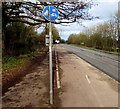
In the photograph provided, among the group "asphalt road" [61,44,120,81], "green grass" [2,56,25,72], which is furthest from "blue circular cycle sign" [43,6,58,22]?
"asphalt road" [61,44,120,81]

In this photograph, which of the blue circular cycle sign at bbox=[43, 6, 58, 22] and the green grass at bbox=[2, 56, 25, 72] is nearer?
the blue circular cycle sign at bbox=[43, 6, 58, 22]

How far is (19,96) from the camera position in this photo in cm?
385

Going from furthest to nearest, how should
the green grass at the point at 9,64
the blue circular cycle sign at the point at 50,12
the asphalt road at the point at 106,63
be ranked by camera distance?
1. the asphalt road at the point at 106,63
2. the green grass at the point at 9,64
3. the blue circular cycle sign at the point at 50,12

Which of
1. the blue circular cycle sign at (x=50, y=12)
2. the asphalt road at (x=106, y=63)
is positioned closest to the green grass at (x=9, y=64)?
the blue circular cycle sign at (x=50, y=12)

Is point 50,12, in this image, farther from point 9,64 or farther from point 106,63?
point 106,63

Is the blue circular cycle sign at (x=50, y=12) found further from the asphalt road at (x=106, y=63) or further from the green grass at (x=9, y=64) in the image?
the asphalt road at (x=106, y=63)

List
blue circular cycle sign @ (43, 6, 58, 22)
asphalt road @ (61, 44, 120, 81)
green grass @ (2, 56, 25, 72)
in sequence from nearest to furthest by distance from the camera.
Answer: blue circular cycle sign @ (43, 6, 58, 22)
green grass @ (2, 56, 25, 72)
asphalt road @ (61, 44, 120, 81)

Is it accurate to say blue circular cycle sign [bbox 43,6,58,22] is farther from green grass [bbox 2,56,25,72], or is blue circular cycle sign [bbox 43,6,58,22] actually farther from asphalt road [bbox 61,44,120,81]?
asphalt road [bbox 61,44,120,81]

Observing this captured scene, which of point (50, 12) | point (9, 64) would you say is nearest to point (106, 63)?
point (50, 12)

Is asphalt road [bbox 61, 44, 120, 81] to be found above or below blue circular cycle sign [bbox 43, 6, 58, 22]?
below

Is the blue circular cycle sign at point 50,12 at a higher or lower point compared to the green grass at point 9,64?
higher

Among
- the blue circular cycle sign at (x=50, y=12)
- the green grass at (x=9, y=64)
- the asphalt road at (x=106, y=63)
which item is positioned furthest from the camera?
the asphalt road at (x=106, y=63)

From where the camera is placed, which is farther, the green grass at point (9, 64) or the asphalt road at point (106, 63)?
the asphalt road at point (106, 63)

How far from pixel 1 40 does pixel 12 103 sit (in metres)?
9.01
